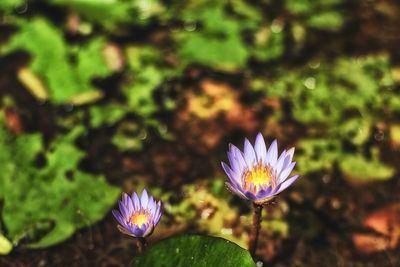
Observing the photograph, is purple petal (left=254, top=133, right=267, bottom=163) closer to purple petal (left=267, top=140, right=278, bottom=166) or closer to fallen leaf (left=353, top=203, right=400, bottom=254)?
purple petal (left=267, top=140, right=278, bottom=166)

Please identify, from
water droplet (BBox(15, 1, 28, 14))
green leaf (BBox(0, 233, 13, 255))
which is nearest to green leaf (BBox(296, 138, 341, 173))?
green leaf (BBox(0, 233, 13, 255))

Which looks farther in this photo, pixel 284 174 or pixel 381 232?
pixel 381 232

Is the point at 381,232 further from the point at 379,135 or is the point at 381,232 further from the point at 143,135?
the point at 143,135

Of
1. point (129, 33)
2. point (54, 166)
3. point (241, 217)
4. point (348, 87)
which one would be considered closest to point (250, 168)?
point (241, 217)

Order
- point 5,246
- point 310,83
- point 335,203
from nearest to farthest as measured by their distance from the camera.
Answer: point 5,246 < point 335,203 < point 310,83

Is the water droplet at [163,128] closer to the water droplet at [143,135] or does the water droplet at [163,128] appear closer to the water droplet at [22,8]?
the water droplet at [143,135]

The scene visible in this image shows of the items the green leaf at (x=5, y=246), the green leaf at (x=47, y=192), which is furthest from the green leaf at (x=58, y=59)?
the green leaf at (x=5, y=246)

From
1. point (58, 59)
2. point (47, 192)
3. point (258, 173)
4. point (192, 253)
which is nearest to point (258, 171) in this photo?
point (258, 173)
